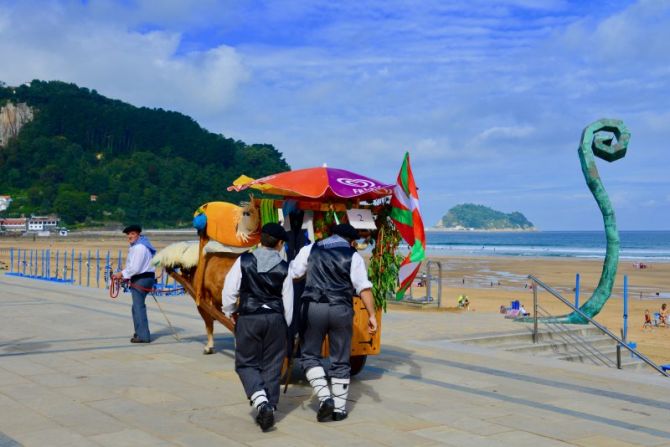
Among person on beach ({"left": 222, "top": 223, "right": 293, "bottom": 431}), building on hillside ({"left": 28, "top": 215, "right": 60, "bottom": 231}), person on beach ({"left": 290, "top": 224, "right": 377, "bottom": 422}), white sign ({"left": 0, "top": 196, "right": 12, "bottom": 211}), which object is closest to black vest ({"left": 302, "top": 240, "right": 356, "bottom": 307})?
person on beach ({"left": 290, "top": 224, "right": 377, "bottom": 422})

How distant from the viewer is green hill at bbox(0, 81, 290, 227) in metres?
132

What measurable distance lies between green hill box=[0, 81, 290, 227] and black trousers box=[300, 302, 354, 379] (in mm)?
115451

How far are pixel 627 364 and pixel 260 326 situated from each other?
7.96 meters

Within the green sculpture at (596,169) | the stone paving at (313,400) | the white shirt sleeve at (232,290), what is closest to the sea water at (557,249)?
the green sculpture at (596,169)

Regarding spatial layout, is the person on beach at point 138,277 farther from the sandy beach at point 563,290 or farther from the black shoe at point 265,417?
the sandy beach at point 563,290

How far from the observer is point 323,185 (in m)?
7.34

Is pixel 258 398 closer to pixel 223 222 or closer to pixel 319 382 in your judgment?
pixel 319 382

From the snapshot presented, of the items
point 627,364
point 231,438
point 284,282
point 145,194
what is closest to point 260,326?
point 284,282

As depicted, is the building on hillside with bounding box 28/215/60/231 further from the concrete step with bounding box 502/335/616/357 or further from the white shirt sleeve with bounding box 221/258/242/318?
the white shirt sleeve with bounding box 221/258/242/318

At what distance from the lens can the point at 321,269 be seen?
6531 millimetres

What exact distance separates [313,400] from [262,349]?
4.02ft

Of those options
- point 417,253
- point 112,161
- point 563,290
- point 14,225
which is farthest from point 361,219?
point 112,161

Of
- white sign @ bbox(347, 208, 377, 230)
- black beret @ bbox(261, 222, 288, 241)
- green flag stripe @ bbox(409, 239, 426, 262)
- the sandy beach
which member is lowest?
the sandy beach

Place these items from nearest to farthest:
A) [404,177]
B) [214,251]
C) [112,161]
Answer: [404,177], [214,251], [112,161]
